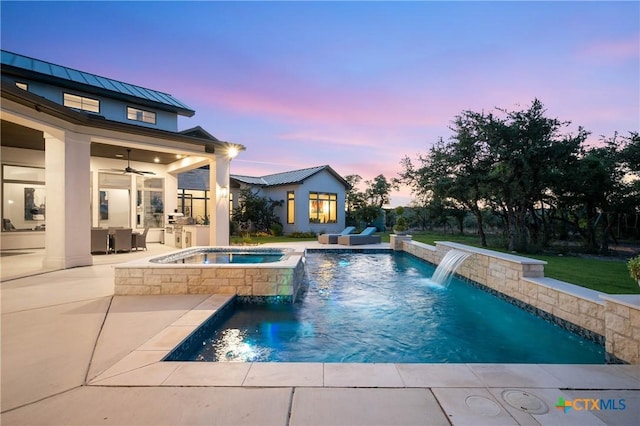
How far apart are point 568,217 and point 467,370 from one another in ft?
58.3

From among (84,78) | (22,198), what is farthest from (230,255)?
(84,78)

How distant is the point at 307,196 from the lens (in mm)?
20922

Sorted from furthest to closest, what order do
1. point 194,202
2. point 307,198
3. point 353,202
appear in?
point 353,202 < point 307,198 < point 194,202

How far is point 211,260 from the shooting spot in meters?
8.72

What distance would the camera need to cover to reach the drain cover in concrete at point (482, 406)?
2.19 meters

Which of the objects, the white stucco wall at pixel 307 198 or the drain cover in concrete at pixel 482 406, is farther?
the white stucco wall at pixel 307 198

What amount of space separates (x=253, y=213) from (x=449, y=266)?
13.9 m

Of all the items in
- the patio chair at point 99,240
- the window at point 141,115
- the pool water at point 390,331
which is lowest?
the pool water at point 390,331

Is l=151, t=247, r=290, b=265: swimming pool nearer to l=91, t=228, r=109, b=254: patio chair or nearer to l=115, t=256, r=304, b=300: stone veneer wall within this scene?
l=115, t=256, r=304, b=300: stone veneer wall

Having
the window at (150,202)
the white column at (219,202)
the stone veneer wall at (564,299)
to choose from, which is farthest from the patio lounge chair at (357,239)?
the window at (150,202)

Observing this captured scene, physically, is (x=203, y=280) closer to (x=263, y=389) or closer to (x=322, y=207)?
(x=263, y=389)

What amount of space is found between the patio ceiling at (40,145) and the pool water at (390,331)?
8.50m

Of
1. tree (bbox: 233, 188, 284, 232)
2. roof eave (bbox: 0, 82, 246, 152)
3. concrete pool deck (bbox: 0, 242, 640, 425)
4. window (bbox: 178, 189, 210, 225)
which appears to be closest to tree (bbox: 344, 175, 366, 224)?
tree (bbox: 233, 188, 284, 232)

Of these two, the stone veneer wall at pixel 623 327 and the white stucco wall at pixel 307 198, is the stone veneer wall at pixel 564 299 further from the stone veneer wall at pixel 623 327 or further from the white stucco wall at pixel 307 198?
the white stucco wall at pixel 307 198
